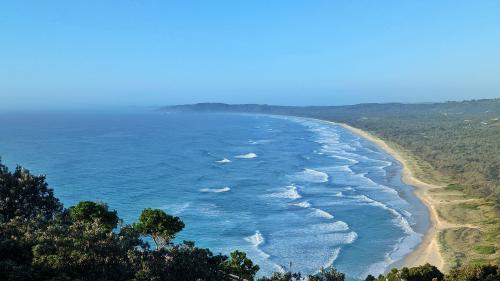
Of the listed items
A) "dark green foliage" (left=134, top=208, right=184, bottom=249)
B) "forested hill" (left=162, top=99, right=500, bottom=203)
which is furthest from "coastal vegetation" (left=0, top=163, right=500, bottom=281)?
"forested hill" (left=162, top=99, right=500, bottom=203)

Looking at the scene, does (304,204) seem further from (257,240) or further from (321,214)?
(257,240)

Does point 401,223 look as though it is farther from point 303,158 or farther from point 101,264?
point 303,158

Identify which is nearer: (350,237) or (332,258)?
(332,258)

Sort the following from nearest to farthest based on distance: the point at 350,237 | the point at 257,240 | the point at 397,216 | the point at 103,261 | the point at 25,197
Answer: the point at 103,261
the point at 25,197
the point at 257,240
the point at 350,237
the point at 397,216

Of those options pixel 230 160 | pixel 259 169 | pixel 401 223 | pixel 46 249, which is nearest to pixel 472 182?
pixel 401 223

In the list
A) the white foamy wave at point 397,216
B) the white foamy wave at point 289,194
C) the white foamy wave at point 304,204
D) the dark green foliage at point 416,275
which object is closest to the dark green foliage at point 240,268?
the dark green foliage at point 416,275

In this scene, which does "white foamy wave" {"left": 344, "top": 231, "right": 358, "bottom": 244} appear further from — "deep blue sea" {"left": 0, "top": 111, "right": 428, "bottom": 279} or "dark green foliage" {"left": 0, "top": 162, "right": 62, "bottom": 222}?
"dark green foliage" {"left": 0, "top": 162, "right": 62, "bottom": 222}

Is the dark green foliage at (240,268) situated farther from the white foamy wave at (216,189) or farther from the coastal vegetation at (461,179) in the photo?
the white foamy wave at (216,189)

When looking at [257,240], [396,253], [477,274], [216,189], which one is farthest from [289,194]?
[477,274]
